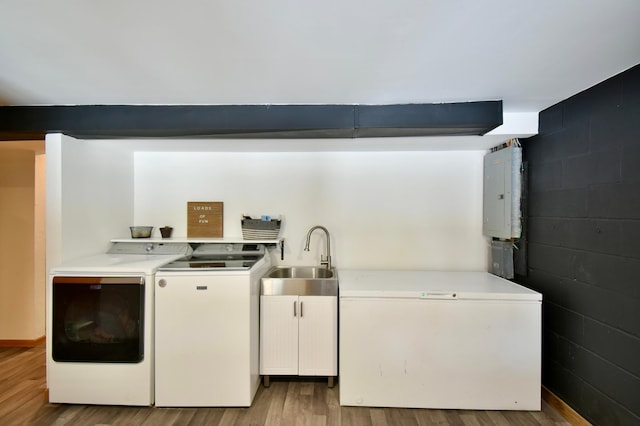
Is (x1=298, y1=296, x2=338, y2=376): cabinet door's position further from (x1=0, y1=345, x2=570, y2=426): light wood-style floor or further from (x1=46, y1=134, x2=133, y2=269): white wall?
(x1=46, y1=134, x2=133, y2=269): white wall

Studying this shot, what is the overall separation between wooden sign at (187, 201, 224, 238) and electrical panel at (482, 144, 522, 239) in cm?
248

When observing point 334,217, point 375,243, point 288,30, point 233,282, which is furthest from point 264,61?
point 375,243

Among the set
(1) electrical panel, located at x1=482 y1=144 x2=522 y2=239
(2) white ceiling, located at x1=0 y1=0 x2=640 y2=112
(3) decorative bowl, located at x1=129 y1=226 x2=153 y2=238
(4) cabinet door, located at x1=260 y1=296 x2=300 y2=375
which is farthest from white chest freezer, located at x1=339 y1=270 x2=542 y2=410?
A: (3) decorative bowl, located at x1=129 y1=226 x2=153 y2=238

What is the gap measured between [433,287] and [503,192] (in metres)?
1.01

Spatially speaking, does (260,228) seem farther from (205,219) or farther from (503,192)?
(503,192)

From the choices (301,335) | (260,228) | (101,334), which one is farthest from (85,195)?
(301,335)

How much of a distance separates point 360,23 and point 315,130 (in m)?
0.87

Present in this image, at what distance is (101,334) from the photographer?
1818mm

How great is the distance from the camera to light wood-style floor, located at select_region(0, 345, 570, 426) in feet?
5.66

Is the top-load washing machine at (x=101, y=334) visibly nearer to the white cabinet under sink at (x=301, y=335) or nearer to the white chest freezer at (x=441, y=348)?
the white cabinet under sink at (x=301, y=335)

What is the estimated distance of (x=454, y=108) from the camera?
72.0 inches

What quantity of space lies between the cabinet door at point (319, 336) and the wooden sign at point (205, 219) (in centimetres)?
117

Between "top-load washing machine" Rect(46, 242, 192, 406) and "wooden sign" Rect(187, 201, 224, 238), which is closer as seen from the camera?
"top-load washing machine" Rect(46, 242, 192, 406)

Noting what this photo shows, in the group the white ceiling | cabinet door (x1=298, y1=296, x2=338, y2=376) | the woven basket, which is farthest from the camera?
the woven basket
